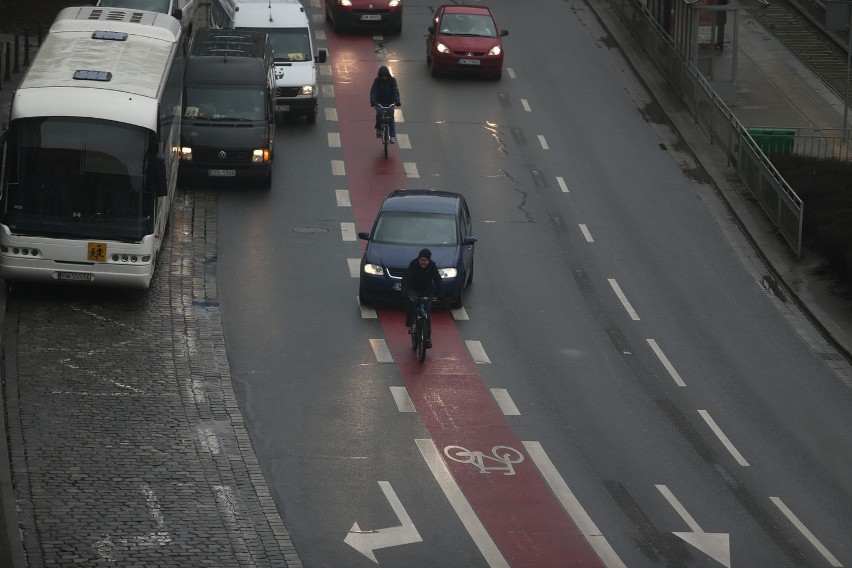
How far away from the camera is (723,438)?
23094mm

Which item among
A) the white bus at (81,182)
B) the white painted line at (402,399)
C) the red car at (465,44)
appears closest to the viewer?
the white painted line at (402,399)

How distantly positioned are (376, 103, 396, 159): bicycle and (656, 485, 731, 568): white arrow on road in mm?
16847

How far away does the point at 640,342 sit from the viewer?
26766mm

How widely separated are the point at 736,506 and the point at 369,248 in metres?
9.21

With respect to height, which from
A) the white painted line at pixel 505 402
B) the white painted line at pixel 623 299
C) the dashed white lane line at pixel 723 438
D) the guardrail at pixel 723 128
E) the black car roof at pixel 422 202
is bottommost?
the guardrail at pixel 723 128

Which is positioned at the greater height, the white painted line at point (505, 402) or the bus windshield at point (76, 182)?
the bus windshield at point (76, 182)

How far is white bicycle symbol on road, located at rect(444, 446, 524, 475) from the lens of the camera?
21453 mm

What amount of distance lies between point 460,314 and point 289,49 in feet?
44.1

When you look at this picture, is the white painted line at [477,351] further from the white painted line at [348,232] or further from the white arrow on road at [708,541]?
the white arrow on road at [708,541]

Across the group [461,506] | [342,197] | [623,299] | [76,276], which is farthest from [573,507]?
[342,197]

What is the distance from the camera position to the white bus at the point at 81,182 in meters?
25.9

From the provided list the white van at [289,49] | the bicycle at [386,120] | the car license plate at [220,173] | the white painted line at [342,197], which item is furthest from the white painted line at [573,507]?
the white van at [289,49]

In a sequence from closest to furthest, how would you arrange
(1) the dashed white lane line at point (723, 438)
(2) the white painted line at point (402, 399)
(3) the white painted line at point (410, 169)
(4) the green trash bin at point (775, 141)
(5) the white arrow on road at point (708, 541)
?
(5) the white arrow on road at point (708, 541), (1) the dashed white lane line at point (723, 438), (2) the white painted line at point (402, 399), (3) the white painted line at point (410, 169), (4) the green trash bin at point (775, 141)

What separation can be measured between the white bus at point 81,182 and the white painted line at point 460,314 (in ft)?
16.5
